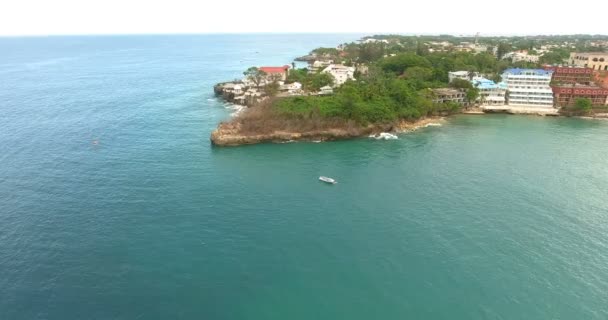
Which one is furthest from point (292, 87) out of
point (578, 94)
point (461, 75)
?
point (578, 94)

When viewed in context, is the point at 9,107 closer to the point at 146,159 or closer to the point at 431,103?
the point at 146,159

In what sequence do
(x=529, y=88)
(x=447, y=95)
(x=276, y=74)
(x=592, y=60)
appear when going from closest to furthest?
(x=447, y=95)
(x=529, y=88)
(x=276, y=74)
(x=592, y=60)

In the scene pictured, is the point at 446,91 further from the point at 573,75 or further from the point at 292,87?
the point at 573,75

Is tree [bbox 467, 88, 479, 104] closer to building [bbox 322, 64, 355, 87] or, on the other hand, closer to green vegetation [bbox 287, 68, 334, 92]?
building [bbox 322, 64, 355, 87]

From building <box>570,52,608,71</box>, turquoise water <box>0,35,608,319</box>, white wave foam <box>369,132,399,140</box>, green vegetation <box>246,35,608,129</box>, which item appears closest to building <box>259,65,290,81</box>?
green vegetation <box>246,35,608,129</box>

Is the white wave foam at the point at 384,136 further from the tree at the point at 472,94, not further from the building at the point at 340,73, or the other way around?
the building at the point at 340,73

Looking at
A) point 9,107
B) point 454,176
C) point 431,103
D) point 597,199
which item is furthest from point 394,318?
point 9,107
